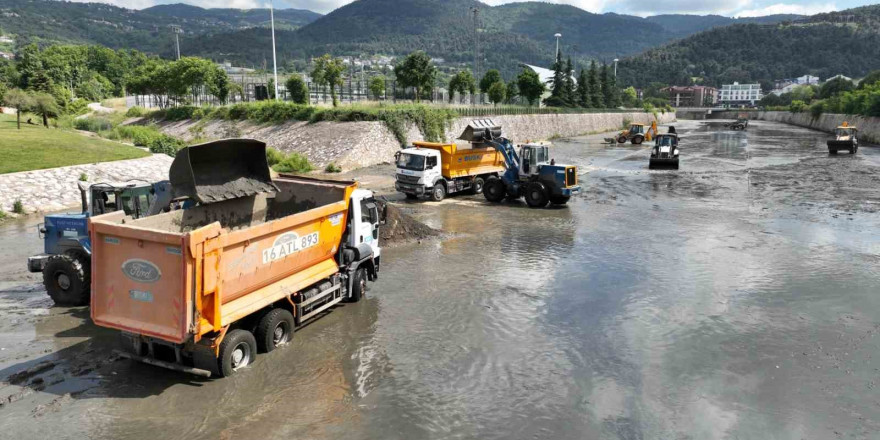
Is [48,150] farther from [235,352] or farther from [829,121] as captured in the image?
[829,121]

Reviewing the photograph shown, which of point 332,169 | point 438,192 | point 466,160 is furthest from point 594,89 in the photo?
point 438,192

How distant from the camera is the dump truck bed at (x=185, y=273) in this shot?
7793mm

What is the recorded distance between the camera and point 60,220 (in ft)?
40.8

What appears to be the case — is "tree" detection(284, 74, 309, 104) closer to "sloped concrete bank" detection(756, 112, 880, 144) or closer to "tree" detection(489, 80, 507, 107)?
"tree" detection(489, 80, 507, 107)

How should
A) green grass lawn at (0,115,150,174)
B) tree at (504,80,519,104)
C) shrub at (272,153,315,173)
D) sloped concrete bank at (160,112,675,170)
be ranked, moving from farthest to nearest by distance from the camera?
tree at (504,80,519,104), sloped concrete bank at (160,112,675,170), shrub at (272,153,315,173), green grass lawn at (0,115,150,174)

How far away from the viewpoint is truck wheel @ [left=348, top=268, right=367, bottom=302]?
40.5ft

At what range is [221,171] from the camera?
10766mm

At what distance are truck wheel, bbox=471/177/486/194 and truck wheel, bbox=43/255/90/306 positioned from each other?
61.1ft

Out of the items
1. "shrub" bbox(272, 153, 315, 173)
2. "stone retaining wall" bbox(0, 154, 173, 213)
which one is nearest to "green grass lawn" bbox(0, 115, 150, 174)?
"stone retaining wall" bbox(0, 154, 173, 213)

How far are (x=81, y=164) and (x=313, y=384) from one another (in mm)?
23434

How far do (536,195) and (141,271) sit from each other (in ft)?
61.7

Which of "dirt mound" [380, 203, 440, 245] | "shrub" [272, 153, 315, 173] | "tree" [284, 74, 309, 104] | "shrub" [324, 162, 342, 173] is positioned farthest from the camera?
"tree" [284, 74, 309, 104]

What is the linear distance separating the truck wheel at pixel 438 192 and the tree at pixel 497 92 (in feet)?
156

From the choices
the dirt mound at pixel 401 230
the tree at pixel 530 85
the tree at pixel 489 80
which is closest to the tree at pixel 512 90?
the tree at pixel 530 85
